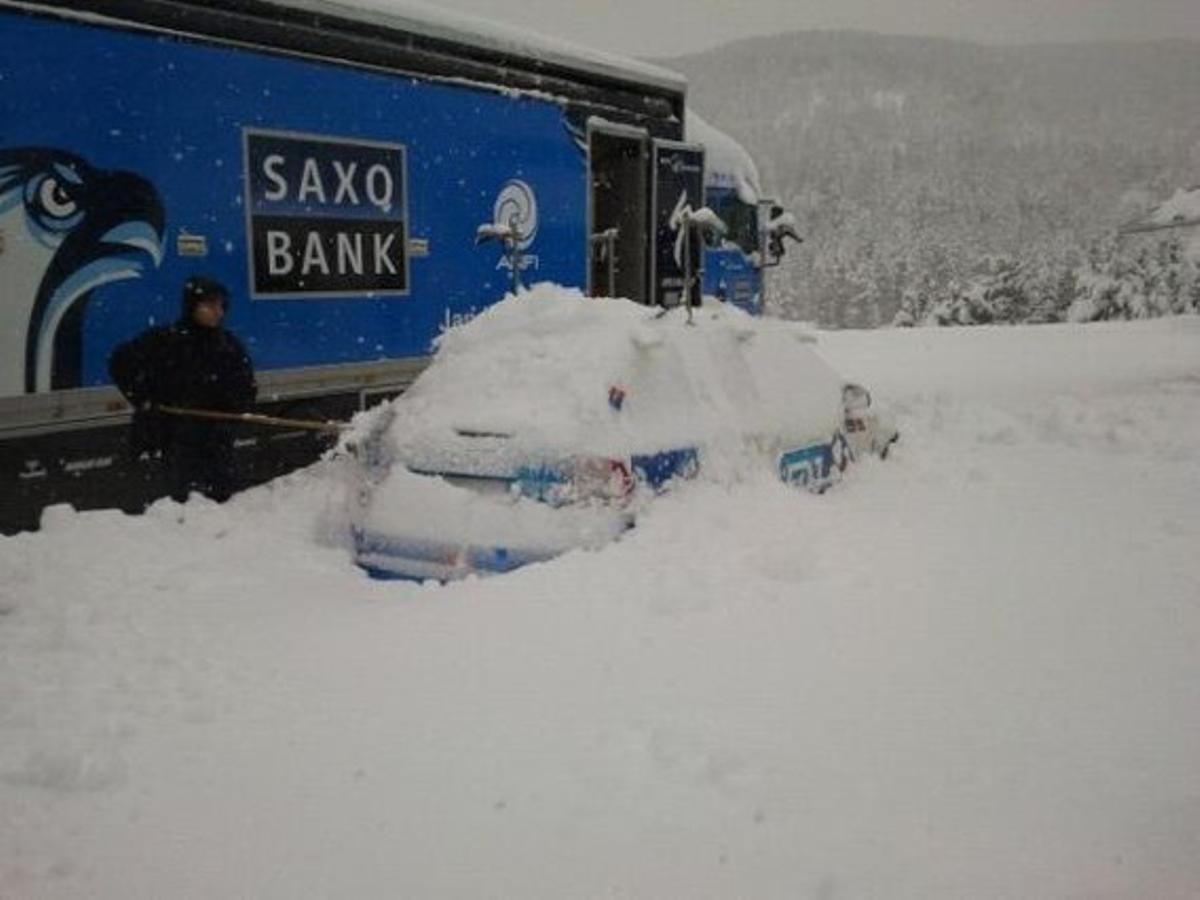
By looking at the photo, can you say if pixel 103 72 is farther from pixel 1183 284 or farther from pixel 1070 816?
pixel 1183 284

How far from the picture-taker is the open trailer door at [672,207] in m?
12.1

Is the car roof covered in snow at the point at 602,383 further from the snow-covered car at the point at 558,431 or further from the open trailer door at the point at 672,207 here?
the open trailer door at the point at 672,207

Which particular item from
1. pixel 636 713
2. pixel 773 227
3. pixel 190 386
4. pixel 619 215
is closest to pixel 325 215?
pixel 190 386

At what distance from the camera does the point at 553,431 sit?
212 inches

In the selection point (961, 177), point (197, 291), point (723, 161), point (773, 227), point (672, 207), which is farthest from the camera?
point (961, 177)

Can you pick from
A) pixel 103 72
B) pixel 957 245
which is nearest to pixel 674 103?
pixel 103 72

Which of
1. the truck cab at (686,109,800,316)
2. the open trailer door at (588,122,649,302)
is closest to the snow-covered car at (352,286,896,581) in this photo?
the open trailer door at (588,122,649,302)

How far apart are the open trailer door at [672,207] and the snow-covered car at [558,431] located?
5.43 m

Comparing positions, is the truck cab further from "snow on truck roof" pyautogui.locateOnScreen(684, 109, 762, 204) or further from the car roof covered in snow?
the car roof covered in snow

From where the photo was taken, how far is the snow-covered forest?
42.2 m

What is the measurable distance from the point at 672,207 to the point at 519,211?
2.80 metres

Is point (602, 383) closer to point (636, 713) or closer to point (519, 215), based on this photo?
point (636, 713)

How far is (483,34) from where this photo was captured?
9359mm

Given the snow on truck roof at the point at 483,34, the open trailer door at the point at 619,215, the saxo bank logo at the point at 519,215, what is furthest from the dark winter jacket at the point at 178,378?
the open trailer door at the point at 619,215
